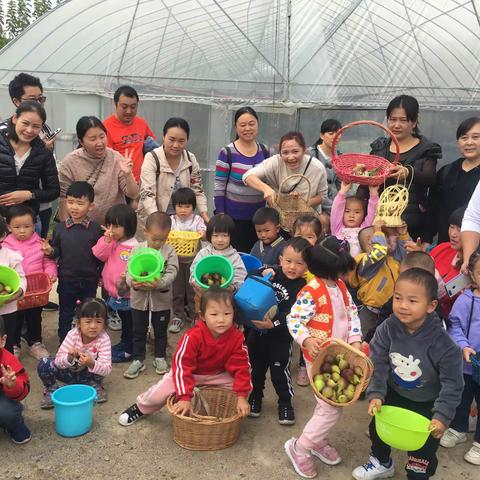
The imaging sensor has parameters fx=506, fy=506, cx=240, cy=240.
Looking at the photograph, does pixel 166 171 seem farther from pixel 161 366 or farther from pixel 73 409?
pixel 73 409

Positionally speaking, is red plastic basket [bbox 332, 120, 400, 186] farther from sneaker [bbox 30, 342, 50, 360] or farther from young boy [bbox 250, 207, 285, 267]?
sneaker [bbox 30, 342, 50, 360]

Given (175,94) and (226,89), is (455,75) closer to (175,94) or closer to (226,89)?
(226,89)

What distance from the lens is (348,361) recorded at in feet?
9.16

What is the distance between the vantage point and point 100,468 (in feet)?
9.47

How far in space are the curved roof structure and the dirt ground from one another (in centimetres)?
508

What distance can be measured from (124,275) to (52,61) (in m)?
6.55

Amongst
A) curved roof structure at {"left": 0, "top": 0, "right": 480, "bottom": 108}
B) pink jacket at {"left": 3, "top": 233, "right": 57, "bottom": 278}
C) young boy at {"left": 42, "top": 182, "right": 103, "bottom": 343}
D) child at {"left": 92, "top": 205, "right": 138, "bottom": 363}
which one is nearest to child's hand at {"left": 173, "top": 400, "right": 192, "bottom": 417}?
child at {"left": 92, "top": 205, "right": 138, "bottom": 363}

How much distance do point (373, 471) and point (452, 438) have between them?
2.28 ft

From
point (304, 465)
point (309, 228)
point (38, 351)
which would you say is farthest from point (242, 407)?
point (38, 351)

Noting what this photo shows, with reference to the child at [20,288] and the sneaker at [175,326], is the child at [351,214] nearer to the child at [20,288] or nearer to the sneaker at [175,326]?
the sneaker at [175,326]

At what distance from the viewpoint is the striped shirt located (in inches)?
180

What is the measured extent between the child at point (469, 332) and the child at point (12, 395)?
260 cm

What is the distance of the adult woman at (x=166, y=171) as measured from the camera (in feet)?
14.4

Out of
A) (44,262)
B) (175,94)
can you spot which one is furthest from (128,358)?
(175,94)
